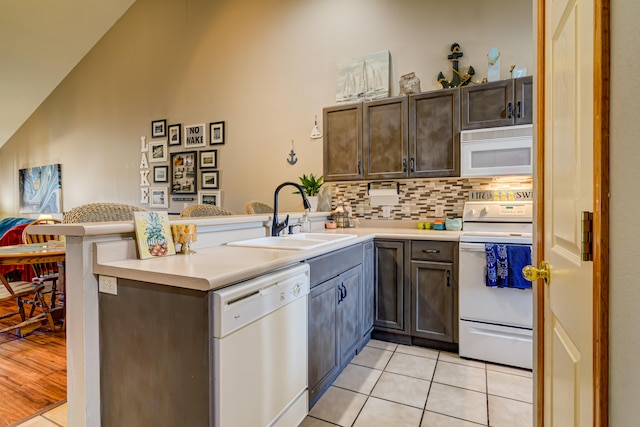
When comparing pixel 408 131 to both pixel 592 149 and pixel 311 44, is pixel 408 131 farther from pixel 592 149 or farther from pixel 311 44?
pixel 592 149

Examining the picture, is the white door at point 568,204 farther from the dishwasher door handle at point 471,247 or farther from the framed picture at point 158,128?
the framed picture at point 158,128

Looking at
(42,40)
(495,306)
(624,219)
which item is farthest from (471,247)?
(42,40)

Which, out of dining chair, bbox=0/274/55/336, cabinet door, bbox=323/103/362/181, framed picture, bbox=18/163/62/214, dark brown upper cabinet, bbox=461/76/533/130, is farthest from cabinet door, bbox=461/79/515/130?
framed picture, bbox=18/163/62/214

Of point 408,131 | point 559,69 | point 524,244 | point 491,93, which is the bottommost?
point 524,244

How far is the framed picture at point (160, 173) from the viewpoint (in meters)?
5.00

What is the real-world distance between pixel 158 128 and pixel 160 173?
69 cm

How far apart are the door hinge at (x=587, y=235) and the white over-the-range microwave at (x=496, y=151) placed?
2.18 m

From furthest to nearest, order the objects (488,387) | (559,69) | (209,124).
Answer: (209,124) → (488,387) → (559,69)

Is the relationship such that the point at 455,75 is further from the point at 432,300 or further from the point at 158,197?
the point at 158,197

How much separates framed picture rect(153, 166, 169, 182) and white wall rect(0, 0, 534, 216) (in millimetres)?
401

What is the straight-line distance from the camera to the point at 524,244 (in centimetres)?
235

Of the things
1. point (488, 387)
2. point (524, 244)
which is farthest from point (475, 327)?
point (524, 244)

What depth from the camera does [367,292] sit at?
2678 millimetres

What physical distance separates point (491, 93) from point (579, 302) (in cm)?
236
